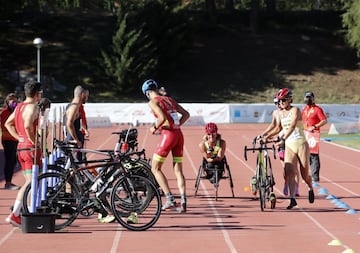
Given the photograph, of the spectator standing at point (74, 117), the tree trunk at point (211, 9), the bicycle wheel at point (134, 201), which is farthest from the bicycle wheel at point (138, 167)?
the tree trunk at point (211, 9)

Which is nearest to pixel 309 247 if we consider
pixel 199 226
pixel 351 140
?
pixel 199 226

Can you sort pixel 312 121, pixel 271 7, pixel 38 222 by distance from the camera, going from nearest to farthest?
pixel 38 222 < pixel 312 121 < pixel 271 7

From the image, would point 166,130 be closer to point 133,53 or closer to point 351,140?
point 351,140

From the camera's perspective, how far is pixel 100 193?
9648 mm

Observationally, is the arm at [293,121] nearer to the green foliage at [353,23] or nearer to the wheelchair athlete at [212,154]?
the wheelchair athlete at [212,154]

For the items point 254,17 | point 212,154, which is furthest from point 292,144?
point 254,17

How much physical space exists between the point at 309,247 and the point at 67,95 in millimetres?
45380

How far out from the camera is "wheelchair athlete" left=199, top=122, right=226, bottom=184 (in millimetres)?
12812

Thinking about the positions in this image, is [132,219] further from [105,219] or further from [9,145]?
[9,145]

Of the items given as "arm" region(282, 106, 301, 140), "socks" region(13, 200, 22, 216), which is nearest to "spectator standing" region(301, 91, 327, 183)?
"arm" region(282, 106, 301, 140)

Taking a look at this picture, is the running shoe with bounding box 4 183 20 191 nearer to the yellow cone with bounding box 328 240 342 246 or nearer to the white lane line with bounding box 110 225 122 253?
the white lane line with bounding box 110 225 122 253

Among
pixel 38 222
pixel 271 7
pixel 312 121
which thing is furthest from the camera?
pixel 271 7

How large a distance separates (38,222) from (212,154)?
4287mm

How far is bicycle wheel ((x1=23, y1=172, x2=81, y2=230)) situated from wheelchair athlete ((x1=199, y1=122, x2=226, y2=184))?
11.7ft
